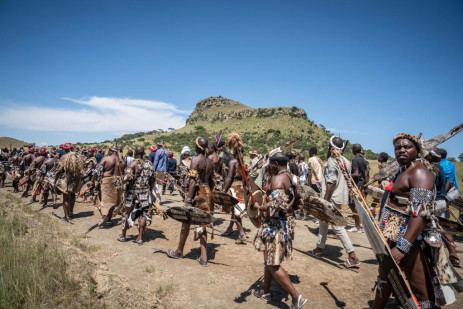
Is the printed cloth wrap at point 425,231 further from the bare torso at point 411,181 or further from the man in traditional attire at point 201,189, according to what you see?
the man in traditional attire at point 201,189

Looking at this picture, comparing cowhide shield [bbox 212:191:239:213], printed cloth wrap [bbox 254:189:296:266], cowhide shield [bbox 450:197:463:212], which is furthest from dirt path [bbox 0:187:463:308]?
cowhide shield [bbox 212:191:239:213]

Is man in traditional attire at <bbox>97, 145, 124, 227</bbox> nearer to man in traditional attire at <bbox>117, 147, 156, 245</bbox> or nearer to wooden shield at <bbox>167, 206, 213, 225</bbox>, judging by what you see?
man in traditional attire at <bbox>117, 147, 156, 245</bbox>

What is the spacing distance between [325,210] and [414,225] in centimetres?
157

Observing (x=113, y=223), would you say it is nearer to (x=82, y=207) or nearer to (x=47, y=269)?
(x=82, y=207)

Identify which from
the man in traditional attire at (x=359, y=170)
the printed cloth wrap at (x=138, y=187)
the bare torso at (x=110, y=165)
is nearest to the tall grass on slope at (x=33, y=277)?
the printed cloth wrap at (x=138, y=187)

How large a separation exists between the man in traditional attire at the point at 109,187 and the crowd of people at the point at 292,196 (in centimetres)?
3

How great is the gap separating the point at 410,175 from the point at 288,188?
140cm

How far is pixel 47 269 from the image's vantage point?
176 inches

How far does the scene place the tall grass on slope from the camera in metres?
3.55

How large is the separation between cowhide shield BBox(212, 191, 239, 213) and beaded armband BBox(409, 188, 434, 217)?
10.2ft

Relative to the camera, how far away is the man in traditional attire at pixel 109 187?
26.7ft

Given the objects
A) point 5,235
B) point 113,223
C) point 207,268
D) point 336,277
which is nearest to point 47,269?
point 5,235

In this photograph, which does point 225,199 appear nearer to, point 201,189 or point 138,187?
point 201,189

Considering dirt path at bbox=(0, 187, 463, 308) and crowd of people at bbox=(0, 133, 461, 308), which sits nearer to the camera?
crowd of people at bbox=(0, 133, 461, 308)
